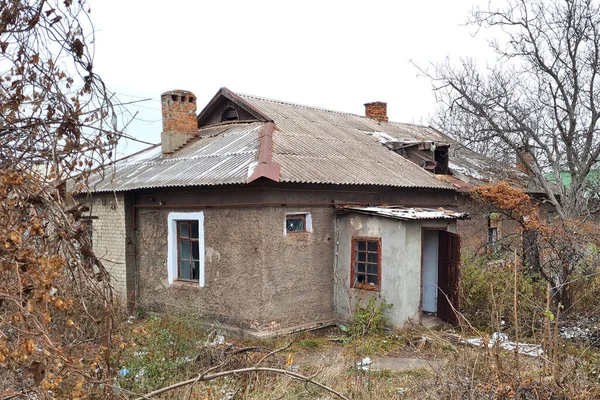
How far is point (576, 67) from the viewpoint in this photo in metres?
11.0

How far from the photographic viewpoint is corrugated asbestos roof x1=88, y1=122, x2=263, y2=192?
30.7 ft

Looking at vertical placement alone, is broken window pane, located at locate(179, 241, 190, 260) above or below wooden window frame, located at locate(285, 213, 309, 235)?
below

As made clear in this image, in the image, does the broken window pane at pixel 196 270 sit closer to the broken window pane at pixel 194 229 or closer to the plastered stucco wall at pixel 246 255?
the plastered stucco wall at pixel 246 255

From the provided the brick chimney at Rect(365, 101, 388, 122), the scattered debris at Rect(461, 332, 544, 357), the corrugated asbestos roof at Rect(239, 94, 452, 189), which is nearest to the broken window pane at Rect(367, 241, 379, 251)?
the corrugated asbestos roof at Rect(239, 94, 452, 189)

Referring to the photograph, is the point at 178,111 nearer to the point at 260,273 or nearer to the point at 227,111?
the point at 227,111

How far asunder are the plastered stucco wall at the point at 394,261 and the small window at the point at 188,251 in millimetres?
2965

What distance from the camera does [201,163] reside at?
10469 mm

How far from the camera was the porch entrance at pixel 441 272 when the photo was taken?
1011 cm

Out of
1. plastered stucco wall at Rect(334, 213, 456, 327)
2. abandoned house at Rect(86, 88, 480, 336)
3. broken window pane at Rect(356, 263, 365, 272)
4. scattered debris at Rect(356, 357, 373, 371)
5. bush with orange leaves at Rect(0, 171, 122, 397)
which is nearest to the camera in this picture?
bush with orange leaves at Rect(0, 171, 122, 397)

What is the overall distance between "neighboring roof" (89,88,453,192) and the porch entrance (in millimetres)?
1323

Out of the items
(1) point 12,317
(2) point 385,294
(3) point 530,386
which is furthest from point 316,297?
(1) point 12,317

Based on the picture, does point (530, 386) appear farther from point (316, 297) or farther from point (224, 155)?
point (224, 155)

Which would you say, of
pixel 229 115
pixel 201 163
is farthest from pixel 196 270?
pixel 229 115

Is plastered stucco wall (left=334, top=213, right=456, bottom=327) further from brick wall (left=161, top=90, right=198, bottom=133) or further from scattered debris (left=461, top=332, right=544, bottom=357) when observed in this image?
brick wall (left=161, top=90, right=198, bottom=133)
